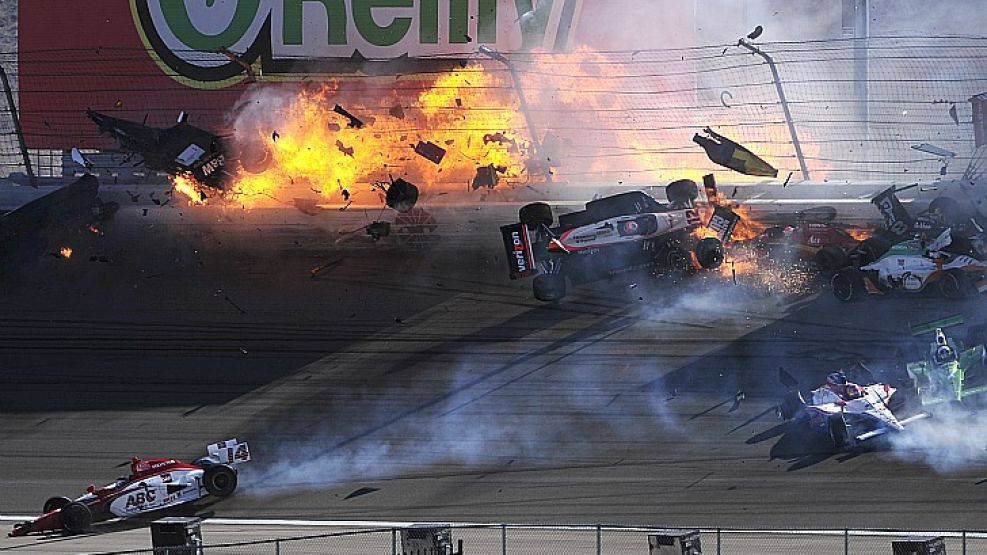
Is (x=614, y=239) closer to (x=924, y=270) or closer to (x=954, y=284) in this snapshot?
(x=924, y=270)

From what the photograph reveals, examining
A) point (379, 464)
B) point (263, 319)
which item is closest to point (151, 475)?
point (379, 464)

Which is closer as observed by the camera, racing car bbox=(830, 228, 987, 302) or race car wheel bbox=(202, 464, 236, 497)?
race car wheel bbox=(202, 464, 236, 497)

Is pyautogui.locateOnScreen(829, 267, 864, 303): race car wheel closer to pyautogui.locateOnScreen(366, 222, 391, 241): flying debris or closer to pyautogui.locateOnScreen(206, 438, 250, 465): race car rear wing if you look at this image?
pyautogui.locateOnScreen(366, 222, 391, 241): flying debris

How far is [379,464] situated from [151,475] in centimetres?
251

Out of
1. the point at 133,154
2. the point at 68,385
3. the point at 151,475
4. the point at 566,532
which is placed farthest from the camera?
the point at 133,154

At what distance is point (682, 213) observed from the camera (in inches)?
773

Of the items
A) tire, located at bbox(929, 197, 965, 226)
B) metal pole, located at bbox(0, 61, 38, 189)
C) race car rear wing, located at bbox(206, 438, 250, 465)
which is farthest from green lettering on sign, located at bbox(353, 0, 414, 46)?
race car rear wing, located at bbox(206, 438, 250, 465)

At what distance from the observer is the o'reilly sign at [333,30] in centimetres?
2256

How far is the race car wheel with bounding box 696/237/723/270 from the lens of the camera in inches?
762

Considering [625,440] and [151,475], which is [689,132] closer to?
[625,440]

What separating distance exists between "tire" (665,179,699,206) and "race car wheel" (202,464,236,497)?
23.7 ft

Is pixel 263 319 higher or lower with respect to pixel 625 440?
higher

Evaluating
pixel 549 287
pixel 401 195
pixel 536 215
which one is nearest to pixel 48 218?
pixel 401 195

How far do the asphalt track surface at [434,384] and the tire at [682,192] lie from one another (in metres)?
1.12
